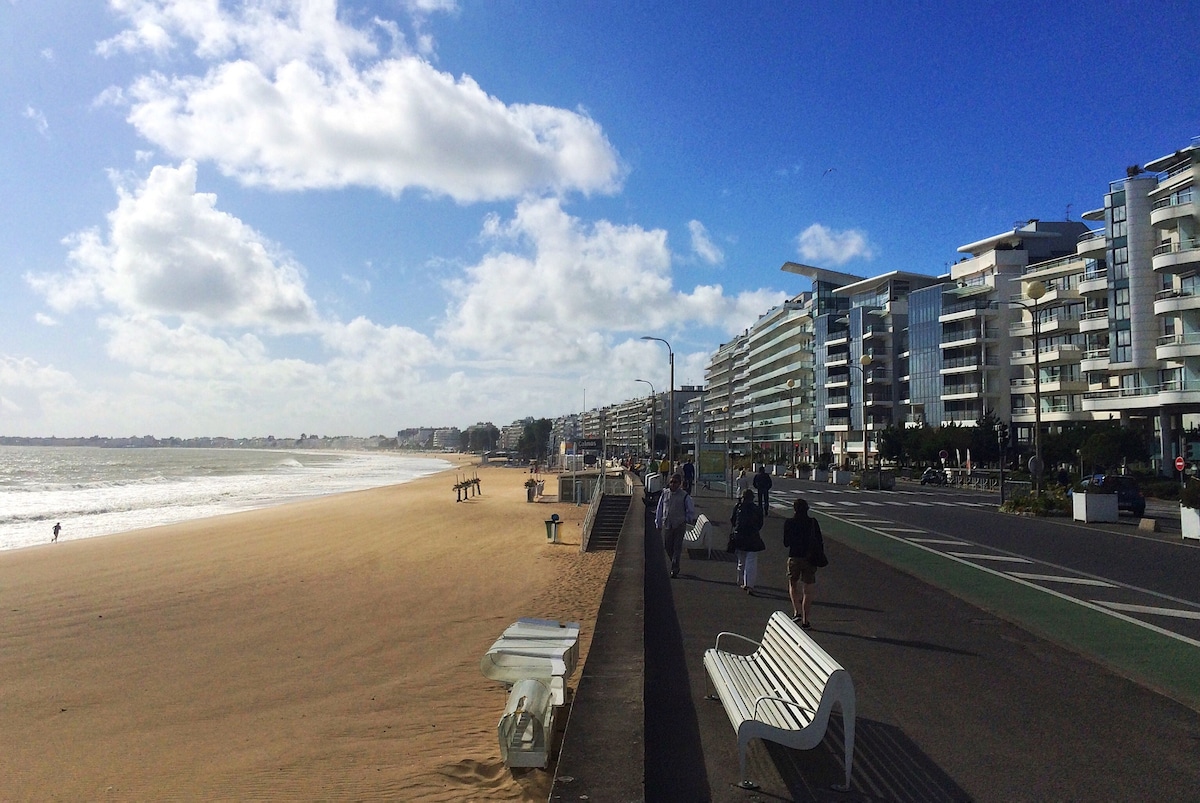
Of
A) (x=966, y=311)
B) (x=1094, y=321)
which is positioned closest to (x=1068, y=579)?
(x=1094, y=321)

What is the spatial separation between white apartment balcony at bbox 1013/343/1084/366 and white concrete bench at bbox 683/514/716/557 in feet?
165

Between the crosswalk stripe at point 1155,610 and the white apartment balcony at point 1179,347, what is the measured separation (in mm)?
37339

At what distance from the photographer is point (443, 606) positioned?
1411 cm

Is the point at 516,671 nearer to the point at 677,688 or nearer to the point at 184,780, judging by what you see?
the point at 677,688

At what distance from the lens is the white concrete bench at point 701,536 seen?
15.5 meters

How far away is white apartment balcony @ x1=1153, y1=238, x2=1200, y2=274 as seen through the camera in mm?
40719

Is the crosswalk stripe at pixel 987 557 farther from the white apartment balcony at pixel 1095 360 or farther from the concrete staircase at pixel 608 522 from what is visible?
the white apartment balcony at pixel 1095 360

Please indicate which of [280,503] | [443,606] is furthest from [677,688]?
[280,503]

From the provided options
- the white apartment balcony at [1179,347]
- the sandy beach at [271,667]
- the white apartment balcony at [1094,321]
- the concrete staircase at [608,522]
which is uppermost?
the white apartment balcony at [1094,321]

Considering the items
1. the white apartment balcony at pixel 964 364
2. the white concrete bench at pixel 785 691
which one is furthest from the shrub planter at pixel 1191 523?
the white apartment balcony at pixel 964 364

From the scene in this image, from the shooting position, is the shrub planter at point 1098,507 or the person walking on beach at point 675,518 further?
the shrub planter at point 1098,507

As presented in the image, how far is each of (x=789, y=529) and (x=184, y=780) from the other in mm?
6279

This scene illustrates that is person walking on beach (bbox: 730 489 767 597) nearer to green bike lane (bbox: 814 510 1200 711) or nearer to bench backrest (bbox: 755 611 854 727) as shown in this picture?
green bike lane (bbox: 814 510 1200 711)

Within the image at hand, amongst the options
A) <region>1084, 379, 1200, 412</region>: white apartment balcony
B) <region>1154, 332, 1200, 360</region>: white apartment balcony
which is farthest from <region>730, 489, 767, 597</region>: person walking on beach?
<region>1154, 332, 1200, 360</region>: white apartment balcony
